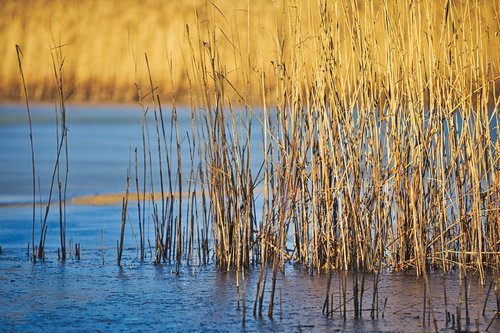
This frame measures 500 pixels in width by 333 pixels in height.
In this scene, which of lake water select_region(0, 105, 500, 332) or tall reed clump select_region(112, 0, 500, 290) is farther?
tall reed clump select_region(112, 0, 500, 290)

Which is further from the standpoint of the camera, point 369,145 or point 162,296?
point 369,145

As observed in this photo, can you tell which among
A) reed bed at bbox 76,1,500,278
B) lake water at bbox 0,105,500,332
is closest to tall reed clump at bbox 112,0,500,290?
reed bed at bbox 76,1,500,278

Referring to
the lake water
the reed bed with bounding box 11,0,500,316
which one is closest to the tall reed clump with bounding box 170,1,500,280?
the reed bed with bounding box 11,0,500,316

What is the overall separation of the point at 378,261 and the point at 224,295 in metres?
0.62

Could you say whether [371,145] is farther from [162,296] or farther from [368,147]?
[162,296]

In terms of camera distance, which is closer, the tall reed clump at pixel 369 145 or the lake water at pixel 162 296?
the lake water at pixel 162 296

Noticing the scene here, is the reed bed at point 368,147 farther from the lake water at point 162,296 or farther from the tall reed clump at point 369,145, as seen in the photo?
the lake water at point 162,296

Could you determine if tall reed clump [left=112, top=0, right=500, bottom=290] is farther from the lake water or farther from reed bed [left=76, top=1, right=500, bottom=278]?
the lake water

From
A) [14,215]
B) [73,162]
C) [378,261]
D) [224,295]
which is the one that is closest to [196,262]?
[224,295]

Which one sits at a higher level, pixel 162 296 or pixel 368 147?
pixel 368 147

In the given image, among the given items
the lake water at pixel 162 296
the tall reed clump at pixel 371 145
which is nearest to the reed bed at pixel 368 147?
the tall reed clump at pixel 371 145

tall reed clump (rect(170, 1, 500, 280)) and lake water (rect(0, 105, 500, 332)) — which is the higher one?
tall reed clump (rect(170, 1, 500, 280))

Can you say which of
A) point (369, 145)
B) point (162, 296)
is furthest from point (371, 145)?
point (162, 296)

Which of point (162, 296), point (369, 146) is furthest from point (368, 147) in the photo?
point (162, 296)
